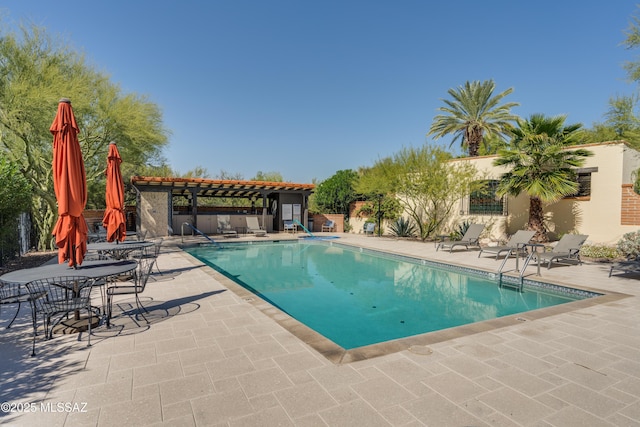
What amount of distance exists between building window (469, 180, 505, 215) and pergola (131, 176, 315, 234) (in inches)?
352

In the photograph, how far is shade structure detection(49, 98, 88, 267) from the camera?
13.3ft

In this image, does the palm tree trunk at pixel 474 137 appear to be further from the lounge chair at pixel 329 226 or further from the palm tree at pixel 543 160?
the lounge chair at pixel 329 226

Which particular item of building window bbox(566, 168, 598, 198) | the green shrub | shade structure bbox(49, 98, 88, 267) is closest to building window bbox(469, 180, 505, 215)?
building window bbox(566, 168, 598, 198)

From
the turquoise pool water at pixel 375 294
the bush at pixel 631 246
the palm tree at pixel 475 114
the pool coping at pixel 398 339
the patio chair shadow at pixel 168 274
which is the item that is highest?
the palm tree at pixel 475 114

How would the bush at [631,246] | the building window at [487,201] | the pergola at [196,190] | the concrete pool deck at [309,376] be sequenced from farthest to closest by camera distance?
the pergola at [196,190] < the building window at [487,201] < the bush at [631,246] < the concrete pool deck at [309,376]

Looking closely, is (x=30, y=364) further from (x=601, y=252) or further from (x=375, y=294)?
(x=601, y=252)

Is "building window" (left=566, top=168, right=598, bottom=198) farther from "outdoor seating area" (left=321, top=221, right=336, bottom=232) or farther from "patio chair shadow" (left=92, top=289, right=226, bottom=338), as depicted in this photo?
"patio chair shadow" (left=92, top=289, right=226, bottom=338)

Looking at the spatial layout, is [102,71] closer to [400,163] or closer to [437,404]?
[400,163]

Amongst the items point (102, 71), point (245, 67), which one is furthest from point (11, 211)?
point (245, 67)

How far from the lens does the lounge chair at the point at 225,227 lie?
60.7 feet

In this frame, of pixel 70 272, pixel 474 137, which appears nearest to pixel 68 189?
pixel 70 272

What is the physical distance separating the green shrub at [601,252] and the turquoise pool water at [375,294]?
5329mm

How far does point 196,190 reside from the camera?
18.0m

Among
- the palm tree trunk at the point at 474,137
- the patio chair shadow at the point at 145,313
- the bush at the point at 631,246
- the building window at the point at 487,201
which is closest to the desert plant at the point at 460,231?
the building window at the point at 487,201
